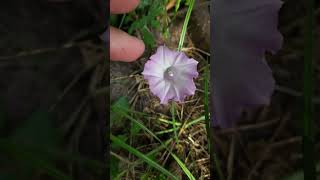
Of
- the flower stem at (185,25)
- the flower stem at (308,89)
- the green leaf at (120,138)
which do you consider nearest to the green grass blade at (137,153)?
the green leaf at (120,138)

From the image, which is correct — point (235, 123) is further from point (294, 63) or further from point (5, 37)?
point (5, 37)

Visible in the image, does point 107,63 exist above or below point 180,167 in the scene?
above

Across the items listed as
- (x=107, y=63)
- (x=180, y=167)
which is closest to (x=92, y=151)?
(x=107, y=63)

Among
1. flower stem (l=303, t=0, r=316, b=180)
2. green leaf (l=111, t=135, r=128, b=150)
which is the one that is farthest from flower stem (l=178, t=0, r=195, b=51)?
flower stem (l=303, t=0, r=316, b=180)

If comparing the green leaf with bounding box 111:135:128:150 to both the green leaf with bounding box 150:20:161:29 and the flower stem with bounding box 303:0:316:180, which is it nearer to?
the green leaf with bounding box 150:20:161:29

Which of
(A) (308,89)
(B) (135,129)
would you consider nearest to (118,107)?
(B) (135,129)
